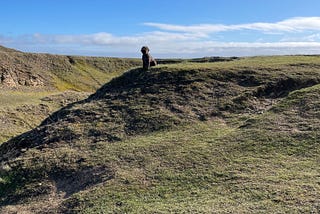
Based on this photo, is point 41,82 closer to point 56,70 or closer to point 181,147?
point 56,70

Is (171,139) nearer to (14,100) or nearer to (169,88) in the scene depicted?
(169,88)

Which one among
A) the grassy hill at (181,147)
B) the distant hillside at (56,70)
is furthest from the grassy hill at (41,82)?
the grassy hill at (181,147)

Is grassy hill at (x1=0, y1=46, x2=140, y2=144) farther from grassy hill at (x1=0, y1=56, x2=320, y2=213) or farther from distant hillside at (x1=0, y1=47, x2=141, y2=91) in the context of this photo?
grassy hill at (x1=0, y1=56, x2=320, y2=213)

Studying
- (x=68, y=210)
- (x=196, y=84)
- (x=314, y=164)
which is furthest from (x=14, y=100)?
(x=314, y=164)

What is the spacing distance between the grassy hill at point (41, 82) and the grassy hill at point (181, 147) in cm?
987

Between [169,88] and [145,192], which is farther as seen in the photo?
[169,88]

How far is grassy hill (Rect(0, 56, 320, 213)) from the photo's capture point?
11.7 meters

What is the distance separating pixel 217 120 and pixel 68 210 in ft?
26.9

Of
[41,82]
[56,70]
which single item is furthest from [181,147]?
[56,70]

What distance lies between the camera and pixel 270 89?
66.1 feet

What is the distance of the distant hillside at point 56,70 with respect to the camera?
54.6 meters

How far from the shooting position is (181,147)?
15336 mm

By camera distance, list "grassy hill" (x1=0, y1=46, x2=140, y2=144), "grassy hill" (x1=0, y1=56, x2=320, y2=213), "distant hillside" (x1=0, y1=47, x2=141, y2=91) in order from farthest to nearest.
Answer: "distant hillside" (x1=0, y1=47, x2=141, y2=91), "grassy hill" (x1=0, y1=46, x2=140, y2=144), "grassy hill" (x1=0, y1=56, x2=320, y2=213)

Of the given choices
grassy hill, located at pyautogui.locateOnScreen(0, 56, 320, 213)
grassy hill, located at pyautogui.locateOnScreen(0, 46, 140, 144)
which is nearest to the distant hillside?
grassy hill, located at pyautogui.locateOnScreen(0, 46, 140, 144)
